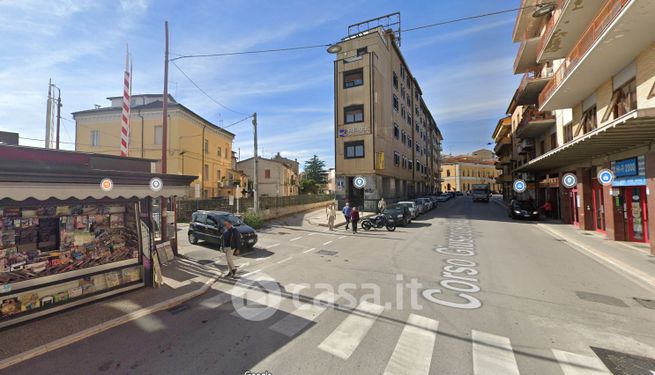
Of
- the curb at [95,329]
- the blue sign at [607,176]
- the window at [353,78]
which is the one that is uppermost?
the window at [353,78]

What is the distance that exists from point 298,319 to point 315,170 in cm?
5337

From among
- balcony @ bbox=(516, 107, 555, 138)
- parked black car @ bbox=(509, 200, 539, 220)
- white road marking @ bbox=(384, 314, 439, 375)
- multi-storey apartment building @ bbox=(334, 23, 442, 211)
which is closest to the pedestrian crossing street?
white road marking @ bbox=(384, 314, 439, 375)

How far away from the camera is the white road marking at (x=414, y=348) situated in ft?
12.3

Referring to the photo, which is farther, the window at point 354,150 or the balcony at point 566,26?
the window at point 354,150

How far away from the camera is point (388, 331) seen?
4773mm

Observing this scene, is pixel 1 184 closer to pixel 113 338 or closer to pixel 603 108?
pixel 113 338

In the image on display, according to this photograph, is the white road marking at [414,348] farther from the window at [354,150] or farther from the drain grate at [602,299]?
the window at [354,150]

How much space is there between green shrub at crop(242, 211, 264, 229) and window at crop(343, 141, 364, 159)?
14980mm

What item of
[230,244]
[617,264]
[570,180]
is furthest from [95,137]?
[570,180]

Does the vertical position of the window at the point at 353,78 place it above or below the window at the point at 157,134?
above

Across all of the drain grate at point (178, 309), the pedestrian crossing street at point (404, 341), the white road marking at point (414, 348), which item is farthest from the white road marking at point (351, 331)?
the drain grate at point (178, 309)

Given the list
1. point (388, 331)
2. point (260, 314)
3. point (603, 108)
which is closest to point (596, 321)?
point (388, 331)

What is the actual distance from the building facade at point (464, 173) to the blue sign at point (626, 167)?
79176 mm

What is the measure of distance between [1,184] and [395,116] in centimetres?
3694
